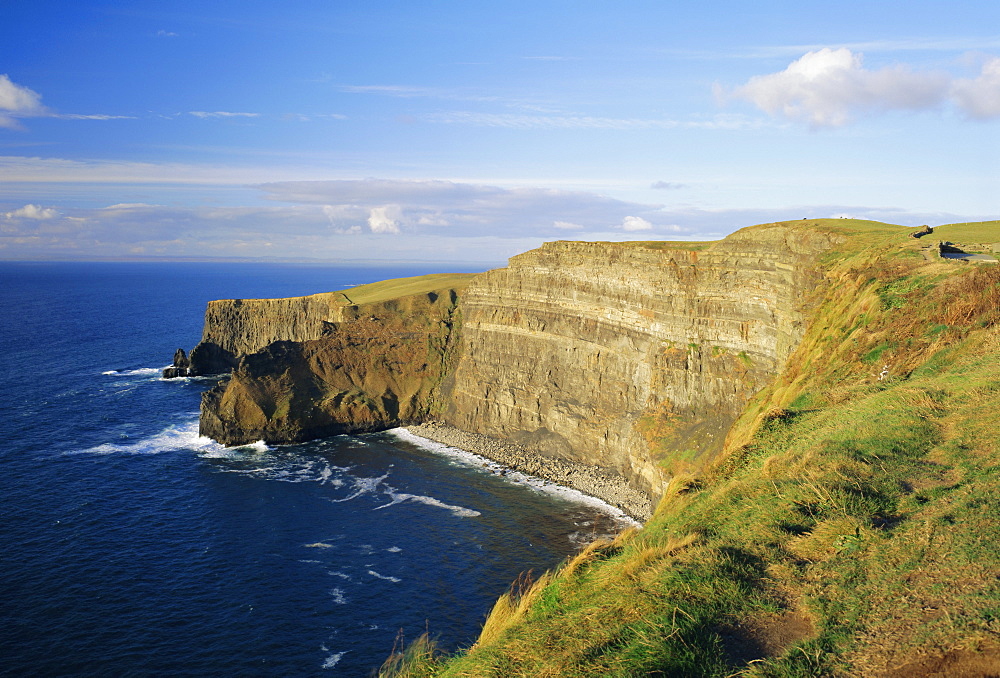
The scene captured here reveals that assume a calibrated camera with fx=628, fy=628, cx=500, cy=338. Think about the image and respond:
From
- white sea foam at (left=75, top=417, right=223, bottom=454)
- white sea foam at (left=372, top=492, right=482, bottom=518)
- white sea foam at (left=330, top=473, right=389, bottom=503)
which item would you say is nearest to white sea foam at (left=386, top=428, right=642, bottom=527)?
white sea foam at (left=372, top=492, right=482, bottom=518)

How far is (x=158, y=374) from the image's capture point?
361 feet

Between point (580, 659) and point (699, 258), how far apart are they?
5194 cm

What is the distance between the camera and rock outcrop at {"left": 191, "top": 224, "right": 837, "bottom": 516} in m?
53.0

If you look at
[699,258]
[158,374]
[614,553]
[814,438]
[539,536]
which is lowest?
[539,536]

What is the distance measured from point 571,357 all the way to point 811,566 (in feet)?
196

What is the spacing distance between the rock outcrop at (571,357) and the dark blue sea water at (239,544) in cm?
718

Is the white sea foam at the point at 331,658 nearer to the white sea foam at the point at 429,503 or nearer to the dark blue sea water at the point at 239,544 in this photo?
the dark blue sea water at the point at 239,544

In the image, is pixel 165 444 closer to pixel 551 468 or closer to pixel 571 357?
pixel 551 468

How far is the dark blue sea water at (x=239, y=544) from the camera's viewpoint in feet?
117

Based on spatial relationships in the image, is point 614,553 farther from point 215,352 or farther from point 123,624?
point 215,352

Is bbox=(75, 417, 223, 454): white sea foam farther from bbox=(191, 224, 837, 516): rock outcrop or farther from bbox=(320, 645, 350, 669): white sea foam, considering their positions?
bbox=(320, 645, 350, 669): white sea foam

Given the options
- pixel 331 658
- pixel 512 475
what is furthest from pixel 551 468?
pixel 331 658

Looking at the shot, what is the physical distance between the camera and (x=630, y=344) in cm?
6384

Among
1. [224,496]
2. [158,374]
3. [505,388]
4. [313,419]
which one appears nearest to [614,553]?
[224,496]
